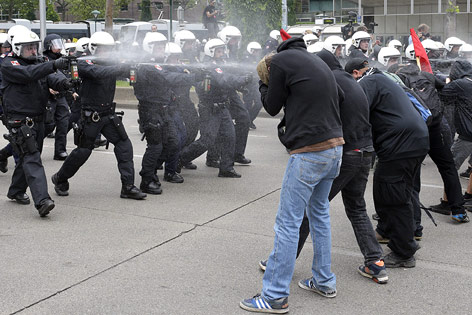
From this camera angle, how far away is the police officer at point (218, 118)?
811 cm

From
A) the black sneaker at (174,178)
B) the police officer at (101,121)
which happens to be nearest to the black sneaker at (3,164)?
the police officer at (101,121)

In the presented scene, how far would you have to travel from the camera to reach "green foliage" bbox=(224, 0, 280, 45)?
643 inches

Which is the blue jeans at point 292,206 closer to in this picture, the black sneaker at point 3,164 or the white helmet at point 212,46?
the white helmet at point 212,46

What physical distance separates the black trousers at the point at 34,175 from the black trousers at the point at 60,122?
2.93 m

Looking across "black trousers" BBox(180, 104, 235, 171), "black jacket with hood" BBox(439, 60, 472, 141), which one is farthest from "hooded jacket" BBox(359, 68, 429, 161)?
"black trousers" BBox(180, 104, 235, 171)

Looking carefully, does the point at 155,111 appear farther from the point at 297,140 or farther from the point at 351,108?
the point at 297,140

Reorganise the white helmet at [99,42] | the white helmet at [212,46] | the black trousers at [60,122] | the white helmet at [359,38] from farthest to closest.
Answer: the white helmet at [359,38] → the black trousers at [60,122] → the white helmet at [212,46] → the white helmet at [99,42]

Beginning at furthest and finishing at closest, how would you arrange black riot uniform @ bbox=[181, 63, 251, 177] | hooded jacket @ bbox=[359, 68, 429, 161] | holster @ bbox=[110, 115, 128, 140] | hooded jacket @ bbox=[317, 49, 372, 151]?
black riot uniform @ bbox=[181, 63, 251, 177], holster @ bbox=[110, 115, 128, 140], hooded jacket @ bbox=[359, 68, 429, 161], hooded jacket @ bbox=[317, 49, 372, 151]

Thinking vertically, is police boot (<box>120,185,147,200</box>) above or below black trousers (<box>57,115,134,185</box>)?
below

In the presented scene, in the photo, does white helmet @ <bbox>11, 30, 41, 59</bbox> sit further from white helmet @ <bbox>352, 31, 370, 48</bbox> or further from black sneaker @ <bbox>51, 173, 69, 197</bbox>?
white helmet @ <bbox>352, 31, 370, 48</bbox>

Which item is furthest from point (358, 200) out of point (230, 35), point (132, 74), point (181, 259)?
point (230, 35)

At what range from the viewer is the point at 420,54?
6.58m

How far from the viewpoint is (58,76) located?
261 inches

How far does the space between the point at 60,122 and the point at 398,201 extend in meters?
6.46
